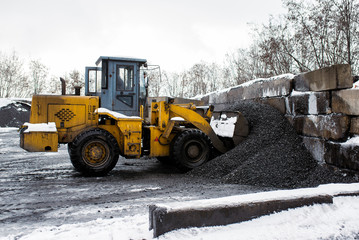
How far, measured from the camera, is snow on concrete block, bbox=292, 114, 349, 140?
4.82 metres

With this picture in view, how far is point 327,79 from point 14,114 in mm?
21750

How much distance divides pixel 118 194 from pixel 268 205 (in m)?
2.73

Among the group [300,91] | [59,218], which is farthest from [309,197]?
[300,91]

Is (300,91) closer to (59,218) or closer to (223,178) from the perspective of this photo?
(223,178)

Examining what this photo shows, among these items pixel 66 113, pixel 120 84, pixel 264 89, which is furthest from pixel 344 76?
pixel 66 113

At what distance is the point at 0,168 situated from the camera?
7.85 m

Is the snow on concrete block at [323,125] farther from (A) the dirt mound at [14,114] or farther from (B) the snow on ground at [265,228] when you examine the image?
(A) the dirt mound at [14,114]

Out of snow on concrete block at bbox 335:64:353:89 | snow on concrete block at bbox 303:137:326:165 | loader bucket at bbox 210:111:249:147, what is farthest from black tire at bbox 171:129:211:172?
snow on concrete block at bbox 335:64:353:89

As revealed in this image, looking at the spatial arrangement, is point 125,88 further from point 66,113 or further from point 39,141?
point 39,141

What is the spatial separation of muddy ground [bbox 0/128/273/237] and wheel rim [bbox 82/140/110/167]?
0.34 meters

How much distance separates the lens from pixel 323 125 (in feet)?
17.3

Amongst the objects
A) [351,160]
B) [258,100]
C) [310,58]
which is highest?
[310,58]

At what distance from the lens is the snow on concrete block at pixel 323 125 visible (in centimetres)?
482

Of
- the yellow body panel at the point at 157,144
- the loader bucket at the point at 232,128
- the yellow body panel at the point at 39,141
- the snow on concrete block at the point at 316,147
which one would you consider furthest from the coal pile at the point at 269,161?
the yellow body panel at the point at 39,141
